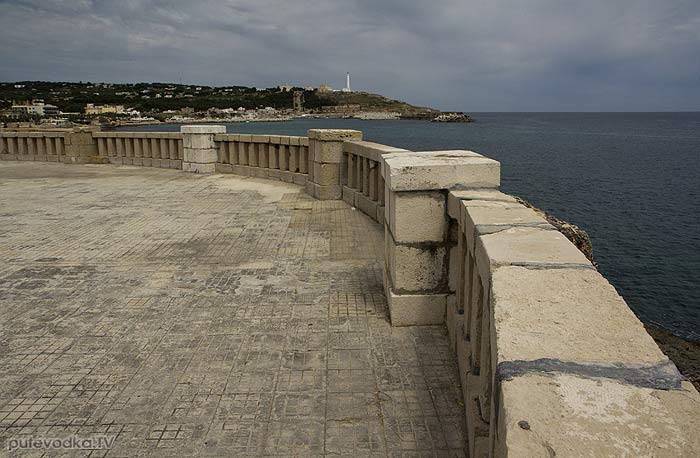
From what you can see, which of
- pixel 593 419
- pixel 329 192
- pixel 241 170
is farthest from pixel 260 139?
pixel 593 419

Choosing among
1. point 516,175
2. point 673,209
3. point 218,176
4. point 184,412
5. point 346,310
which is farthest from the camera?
point 516,175

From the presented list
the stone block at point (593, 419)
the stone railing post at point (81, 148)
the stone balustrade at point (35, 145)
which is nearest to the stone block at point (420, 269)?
the stone block at point (593, 419)

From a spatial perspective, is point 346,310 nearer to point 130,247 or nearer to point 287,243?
point 287,243

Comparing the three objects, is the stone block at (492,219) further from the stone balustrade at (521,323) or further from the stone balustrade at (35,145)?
the stone balustrade at (35,145)

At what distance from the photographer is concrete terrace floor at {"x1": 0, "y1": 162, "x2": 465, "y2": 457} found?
11.6ft

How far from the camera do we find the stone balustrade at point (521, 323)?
1734 mm

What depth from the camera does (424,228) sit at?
507cm

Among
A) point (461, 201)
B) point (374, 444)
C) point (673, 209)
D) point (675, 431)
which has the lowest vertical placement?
point (673, 209)

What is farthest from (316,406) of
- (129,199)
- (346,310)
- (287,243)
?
(129,199)

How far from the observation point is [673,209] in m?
29.5

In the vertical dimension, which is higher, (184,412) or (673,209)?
(184,412)

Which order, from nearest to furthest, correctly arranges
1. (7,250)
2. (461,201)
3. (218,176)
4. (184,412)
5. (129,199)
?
(184,412) < (461,201) < (7,250) < (129,199) < (218,176)

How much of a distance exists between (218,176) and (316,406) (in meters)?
12.8

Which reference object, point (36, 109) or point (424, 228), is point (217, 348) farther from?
point (36, 109)
